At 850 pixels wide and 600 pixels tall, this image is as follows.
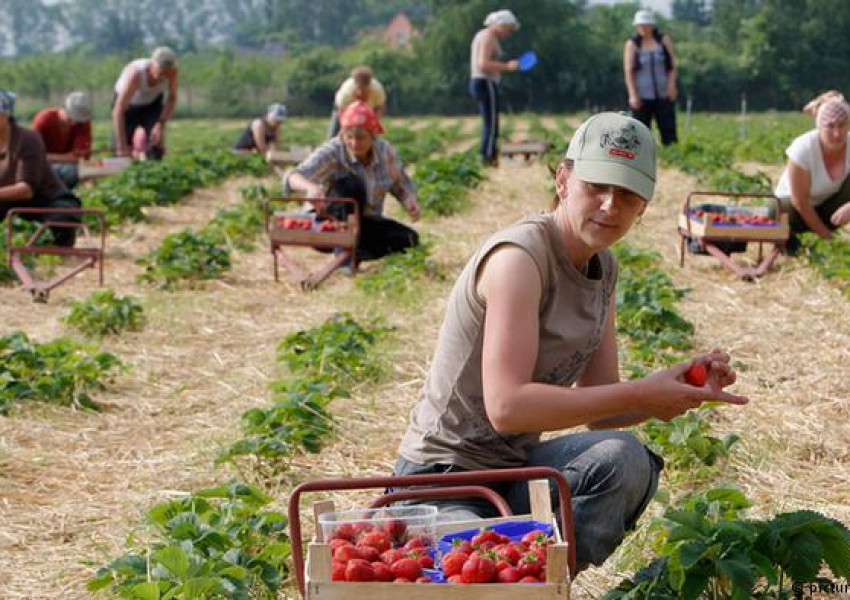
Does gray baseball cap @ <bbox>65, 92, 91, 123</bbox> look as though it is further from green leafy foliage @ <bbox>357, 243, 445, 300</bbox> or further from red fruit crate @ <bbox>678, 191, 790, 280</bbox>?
red fruit crate @ <bbox>678, 191, 790, 280</bbox>

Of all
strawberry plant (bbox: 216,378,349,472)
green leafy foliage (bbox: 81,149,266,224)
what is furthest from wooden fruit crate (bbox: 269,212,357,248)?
green leafy foliage (bbox: 81,149,266,224)

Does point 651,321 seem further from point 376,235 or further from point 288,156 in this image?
point 288,156

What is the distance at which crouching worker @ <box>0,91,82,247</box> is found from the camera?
1036 cm

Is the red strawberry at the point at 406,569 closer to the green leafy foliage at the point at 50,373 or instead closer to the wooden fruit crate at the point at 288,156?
the green leafy foliage at the point at 50,373

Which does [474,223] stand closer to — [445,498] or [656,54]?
[656,54]

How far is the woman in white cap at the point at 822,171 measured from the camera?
9156 mm

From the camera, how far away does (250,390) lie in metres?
7.11

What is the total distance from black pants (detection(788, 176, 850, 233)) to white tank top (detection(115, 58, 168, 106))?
8996 mm

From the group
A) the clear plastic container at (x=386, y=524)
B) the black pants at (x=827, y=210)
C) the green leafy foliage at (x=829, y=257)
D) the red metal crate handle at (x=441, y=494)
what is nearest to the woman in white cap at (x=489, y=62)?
the black pants at (x=827, y=210)

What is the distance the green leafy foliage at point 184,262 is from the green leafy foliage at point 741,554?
726 cm

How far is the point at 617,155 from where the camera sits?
3.39 meters

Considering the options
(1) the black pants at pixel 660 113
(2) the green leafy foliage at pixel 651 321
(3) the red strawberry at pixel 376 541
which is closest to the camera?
(3) the red strawberry at pixel 376 541

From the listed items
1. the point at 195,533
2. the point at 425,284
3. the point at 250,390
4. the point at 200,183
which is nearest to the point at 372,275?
the point at 425,284

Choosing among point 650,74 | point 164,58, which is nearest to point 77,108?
point 164,58
